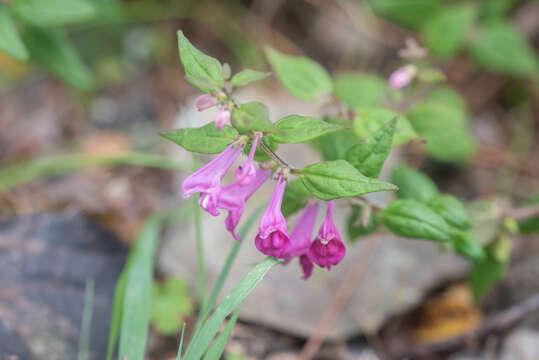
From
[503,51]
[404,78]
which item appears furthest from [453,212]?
[503,51]

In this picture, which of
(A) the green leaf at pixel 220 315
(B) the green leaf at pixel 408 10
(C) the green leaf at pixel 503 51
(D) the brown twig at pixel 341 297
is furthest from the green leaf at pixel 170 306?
(C) the green leaf at pixel 503 51

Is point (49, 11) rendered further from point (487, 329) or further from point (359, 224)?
point (487, 329)

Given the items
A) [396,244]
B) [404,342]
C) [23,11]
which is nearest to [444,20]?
[396,244]

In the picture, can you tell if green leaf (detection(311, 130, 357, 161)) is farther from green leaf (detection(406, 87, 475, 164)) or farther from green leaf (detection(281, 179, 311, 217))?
green leaf (detection(406, 87, 475, 164))

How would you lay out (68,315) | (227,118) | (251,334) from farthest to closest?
(251,334) < (68,315) < (227,118)

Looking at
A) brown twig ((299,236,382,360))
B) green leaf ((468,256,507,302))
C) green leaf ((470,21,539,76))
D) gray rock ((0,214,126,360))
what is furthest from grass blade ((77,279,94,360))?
green leaf ((470,21,539,76))

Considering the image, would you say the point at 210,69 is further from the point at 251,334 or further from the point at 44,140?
the point at 44,140
